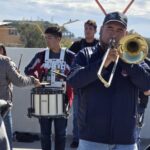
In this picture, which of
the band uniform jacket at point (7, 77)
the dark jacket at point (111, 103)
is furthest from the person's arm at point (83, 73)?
the band uniform jacket at point (7, 77)

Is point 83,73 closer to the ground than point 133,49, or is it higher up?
closer to the ground

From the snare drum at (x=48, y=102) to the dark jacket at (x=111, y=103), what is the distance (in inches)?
109

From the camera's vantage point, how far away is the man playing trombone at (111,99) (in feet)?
13.0

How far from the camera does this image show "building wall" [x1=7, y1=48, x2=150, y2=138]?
9352 millimetres

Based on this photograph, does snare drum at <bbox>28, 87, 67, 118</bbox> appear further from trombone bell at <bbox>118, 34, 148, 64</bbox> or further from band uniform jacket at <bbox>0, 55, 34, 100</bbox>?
trombone bell at <bbox>118, 34, 148, 64</bbox>

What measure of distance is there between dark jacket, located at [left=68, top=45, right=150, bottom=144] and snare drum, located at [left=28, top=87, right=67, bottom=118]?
2.77 meters

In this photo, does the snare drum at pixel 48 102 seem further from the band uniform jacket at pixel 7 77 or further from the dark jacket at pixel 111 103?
the dark jacket at pixel 111 103

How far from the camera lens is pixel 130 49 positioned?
13.0 ft

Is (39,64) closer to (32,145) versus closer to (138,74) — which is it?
(32,145)

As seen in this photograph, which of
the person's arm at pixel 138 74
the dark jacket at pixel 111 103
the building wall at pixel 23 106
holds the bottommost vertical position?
the building wall at pixel 23 106

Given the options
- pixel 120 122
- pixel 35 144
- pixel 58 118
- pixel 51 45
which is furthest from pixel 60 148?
pixel 120 122

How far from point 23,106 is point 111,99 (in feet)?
18.6

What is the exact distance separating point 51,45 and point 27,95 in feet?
8.59

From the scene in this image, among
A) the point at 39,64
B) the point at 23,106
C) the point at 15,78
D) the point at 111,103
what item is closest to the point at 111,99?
the point at 111,103
